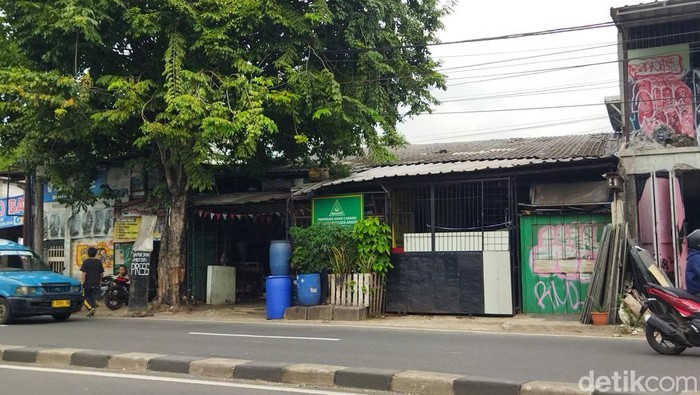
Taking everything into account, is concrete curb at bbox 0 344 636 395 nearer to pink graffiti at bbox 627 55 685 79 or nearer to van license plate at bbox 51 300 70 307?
van license plate at bbox 51 300 70 307

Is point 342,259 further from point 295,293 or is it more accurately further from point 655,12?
point 655,12

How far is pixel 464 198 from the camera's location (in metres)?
14.8

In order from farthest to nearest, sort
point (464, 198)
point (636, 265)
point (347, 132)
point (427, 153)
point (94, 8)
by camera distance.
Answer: point (427, 153) → point (347, 132) → point (464, 198) → point (94, 8) → point (636, 265)

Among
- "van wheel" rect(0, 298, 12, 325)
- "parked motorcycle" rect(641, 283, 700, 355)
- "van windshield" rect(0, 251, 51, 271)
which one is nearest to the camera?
"parked motorcycle" rect(641, 283, 700, 355)

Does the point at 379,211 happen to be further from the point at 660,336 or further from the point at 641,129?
the point at 660,336

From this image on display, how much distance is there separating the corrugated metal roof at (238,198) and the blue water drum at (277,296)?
7.98 feet

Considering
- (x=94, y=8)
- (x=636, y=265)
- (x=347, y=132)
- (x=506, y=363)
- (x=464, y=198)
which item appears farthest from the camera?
(x=347, y=132)

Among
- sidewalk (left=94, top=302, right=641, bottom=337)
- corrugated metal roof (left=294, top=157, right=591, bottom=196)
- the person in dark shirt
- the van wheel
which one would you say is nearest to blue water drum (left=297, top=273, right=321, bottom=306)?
sidewalk (left=94, top=302, right=641, bottom=337)

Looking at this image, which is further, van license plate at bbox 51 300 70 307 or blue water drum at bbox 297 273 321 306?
blue water drum at bbox 297 273 321 306

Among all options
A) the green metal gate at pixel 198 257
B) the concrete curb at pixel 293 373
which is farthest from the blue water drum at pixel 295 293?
the concrete curb at pixel 293 373

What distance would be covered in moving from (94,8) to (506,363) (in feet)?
35.4

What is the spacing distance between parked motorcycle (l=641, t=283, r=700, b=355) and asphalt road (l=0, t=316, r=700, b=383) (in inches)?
9.1

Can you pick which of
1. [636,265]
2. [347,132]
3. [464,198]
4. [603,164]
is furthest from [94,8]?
[636,265]

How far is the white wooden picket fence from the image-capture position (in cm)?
1441
